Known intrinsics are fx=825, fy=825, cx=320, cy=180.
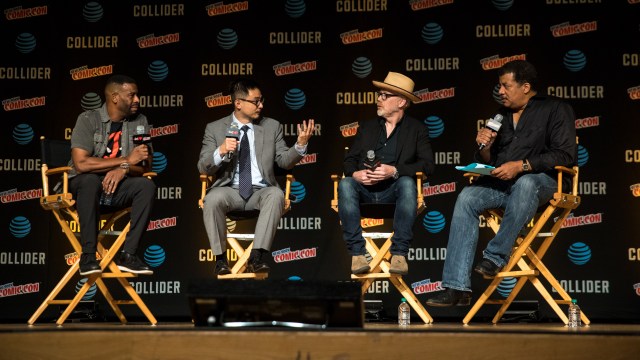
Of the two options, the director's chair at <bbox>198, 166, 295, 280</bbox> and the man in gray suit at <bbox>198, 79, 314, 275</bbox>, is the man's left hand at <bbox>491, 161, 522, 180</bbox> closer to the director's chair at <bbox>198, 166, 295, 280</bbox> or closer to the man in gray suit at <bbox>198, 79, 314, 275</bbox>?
the man in gray suit at <bbox>198, 79, 314, 275</bbox>

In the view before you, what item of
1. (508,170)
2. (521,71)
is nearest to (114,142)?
(508,170)

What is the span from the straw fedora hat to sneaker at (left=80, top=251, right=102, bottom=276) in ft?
5.91

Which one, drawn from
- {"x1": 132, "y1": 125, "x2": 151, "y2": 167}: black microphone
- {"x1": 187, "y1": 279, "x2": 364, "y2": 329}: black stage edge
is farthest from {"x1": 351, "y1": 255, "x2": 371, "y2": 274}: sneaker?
{"x1": 187, "y1": 279, "x2": 364, "y2": 329}: black stage edge

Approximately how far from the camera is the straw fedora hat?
4.68 m

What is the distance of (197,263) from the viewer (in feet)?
18.2

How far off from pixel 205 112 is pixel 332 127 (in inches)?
34.5

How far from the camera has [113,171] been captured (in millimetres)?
4352

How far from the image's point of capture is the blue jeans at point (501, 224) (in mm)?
4012

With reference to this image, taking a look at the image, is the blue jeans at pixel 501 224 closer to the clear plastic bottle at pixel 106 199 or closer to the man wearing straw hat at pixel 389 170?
the man wearing straw hat at pixel 389 170

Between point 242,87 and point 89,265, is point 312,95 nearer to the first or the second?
point 242,87

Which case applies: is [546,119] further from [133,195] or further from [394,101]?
[133,195]

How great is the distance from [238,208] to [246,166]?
253 millimetres

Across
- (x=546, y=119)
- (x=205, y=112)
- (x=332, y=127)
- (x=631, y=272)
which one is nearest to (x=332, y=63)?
(x=332, y=127)

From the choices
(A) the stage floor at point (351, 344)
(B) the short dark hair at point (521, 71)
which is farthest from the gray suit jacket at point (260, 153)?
(A) the stage floor at point (351, 344)
